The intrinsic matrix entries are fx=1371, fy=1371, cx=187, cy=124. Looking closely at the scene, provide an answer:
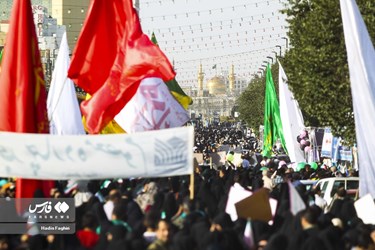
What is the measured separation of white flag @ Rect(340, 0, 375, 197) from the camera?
1878cm

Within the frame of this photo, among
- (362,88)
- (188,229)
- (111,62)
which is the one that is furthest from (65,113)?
(188,229)

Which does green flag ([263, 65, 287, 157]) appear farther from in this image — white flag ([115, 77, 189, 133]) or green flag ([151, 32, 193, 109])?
white flag ([115, 77, 189, 133])

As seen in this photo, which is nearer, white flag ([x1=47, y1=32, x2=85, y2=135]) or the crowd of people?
the crowd of people

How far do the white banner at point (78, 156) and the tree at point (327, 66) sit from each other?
14.7 m

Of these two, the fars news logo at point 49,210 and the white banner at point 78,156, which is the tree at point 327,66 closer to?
the fars news logo at point 49,210

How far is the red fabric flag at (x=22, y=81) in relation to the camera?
1777 cm

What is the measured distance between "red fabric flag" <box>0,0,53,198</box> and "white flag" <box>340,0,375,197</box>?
4415 millimetres

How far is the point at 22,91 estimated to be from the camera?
59.0 feet

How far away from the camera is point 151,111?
2747 cm

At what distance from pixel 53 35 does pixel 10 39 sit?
345ft

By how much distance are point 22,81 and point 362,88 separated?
4.94 meters
